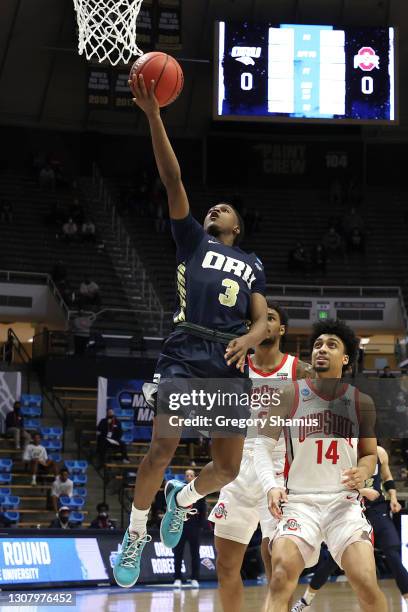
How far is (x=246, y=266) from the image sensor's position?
255 inches

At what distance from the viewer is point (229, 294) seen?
6316 mm

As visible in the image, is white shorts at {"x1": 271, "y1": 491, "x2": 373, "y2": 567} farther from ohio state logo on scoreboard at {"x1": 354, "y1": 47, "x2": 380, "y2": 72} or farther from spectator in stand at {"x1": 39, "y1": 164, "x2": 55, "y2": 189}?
spectator in stand at {"x1": 39, "y1": 164, "x2": 55, "y2": 189}

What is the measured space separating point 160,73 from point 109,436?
47.1ft

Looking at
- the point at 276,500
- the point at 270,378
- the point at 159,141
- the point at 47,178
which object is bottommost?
the point at 276,500

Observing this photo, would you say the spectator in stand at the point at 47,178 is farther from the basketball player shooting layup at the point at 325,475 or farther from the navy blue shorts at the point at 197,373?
the navy blue shorts at the point at 197,373

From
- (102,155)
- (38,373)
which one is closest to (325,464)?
(38,373)

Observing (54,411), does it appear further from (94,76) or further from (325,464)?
(325,464)

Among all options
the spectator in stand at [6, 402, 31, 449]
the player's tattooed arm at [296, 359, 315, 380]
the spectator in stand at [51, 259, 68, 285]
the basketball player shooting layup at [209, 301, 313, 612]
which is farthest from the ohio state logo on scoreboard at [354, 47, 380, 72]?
the player's tattooed arm at [296, 359, 315, 380]

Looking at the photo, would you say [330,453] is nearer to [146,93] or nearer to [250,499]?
[250,499]

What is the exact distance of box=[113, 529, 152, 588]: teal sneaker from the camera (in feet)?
20.8

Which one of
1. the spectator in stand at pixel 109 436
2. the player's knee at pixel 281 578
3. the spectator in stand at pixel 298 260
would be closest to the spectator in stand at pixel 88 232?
the spectator in stand at pixel 298 260

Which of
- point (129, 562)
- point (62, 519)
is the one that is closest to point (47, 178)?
point (62, 519)

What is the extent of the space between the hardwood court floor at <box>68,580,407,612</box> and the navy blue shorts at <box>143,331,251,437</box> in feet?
17.6

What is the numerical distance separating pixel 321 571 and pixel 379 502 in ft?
3.13
